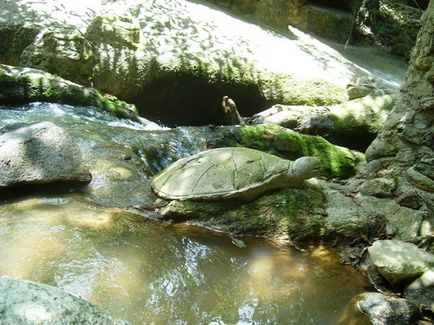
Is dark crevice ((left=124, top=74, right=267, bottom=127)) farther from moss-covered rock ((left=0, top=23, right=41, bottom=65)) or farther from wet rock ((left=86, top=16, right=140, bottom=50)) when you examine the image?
moss-covered rock ((left=0, top=23, right=41, bottom=65))

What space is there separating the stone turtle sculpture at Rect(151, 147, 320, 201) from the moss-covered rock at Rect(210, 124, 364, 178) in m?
1.55

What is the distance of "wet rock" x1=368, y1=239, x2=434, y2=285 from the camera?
3980 millimetres

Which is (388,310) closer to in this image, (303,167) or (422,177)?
(303,167)

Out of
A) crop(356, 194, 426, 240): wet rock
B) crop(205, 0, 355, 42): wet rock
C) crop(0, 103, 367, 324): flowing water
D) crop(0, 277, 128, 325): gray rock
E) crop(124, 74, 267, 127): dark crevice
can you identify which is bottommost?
crop(124, 74, 267, 127): dark crevice

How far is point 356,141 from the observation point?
815cm

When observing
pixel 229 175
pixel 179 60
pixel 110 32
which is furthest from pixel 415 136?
pixel 110 32

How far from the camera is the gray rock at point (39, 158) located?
4.21m

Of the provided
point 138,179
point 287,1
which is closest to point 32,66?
point 138,179

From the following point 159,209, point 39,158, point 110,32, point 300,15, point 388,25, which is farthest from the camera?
point 388,25

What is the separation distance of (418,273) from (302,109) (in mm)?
5072

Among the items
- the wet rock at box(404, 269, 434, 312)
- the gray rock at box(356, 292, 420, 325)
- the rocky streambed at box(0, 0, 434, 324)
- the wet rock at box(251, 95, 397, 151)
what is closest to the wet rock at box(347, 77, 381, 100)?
the rocky streambed at box(0, 0, 434, 324)

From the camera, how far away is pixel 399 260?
4059 millimetres

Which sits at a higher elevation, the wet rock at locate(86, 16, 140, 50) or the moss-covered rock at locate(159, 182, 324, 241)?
the wet rock at locate(86, 16, 140, 50)

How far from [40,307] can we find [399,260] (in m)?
3.28
